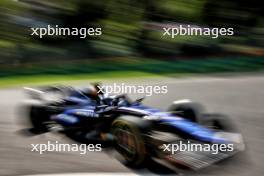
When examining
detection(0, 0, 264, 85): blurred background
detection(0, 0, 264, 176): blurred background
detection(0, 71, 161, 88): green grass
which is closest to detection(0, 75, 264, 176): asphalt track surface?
detection(0, 0, 264, 176): blurred background

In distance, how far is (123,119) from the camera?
5.12 metres

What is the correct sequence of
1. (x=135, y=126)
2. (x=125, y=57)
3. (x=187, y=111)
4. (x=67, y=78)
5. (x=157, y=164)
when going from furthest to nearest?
(x=125, y=57) < (x=67, y=78) < (x=187, y=111) < (x=157, y=164) < (x=135, y=126)

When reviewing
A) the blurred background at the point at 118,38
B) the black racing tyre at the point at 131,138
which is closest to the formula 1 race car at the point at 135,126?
the black racing tyre at the point at 131,138

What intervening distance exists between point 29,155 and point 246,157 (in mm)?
2474

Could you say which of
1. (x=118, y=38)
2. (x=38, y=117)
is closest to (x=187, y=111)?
(x=118, y=38)

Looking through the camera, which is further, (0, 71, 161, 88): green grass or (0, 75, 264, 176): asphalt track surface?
(0, 71, 161, 88): green grass

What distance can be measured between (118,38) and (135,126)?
1.35 meters

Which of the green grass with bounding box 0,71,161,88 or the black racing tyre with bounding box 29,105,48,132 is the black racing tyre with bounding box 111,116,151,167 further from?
the black racing tyre with bounding box 29,105,48,132

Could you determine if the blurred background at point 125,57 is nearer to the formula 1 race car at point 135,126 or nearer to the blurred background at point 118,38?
the blurred background at point 118,38

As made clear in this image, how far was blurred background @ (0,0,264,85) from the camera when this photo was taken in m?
5.62

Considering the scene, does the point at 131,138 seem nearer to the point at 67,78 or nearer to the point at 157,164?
the point at 157,164

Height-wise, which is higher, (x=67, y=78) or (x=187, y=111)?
(x=67, y=78)

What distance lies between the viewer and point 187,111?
217 inches

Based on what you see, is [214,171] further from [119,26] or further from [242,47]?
[242,47]
